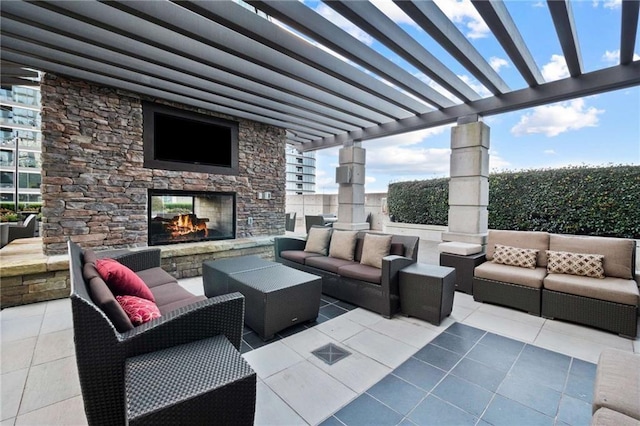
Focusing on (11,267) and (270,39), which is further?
(11,267)

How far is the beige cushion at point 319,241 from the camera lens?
450 cm

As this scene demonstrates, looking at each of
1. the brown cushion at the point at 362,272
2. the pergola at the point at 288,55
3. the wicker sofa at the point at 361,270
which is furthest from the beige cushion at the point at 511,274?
the brown cushion at the point at 362,272

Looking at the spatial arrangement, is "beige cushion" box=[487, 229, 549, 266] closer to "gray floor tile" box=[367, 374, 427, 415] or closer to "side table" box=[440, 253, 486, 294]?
"side table" box=[440, 253, 486, 294]

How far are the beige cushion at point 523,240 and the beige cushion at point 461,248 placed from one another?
176 mm

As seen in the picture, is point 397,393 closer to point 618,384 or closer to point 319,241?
point 618,384

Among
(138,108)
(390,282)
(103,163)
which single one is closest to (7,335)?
(103,163)

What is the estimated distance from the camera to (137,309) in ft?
5.70

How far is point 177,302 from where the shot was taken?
2.30 metres

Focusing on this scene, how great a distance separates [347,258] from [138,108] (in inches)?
167

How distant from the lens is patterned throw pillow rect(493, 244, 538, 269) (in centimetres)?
363

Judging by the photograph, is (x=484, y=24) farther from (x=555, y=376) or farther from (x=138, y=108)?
(x=138, y=108)

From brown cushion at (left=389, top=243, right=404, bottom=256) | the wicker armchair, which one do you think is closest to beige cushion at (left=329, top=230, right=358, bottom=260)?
brown cushion at (left=389, top=243, right=404, bottom=256)

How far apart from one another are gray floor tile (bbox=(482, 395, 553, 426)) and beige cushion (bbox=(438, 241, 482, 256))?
2472 mm

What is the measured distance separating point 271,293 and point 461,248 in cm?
298
